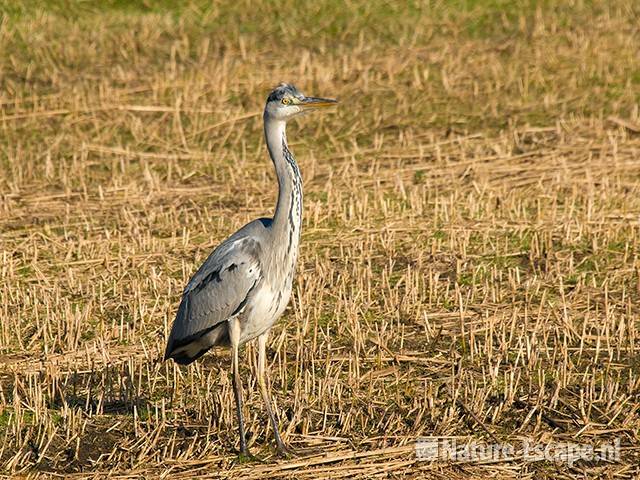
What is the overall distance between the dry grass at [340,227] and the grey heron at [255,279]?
0.48m

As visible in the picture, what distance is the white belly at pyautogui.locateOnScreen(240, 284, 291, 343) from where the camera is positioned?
22.2 feet

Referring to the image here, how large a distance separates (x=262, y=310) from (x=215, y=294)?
309mm

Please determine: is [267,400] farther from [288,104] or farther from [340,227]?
[340,227]

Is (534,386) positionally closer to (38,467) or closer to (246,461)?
(246,461)

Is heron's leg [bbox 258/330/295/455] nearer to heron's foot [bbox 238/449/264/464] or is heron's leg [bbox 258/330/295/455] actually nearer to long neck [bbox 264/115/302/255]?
heron's foot [bbox 238/449/264/464]

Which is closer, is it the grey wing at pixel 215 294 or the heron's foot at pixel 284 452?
the heron's foot at pixel 284 452

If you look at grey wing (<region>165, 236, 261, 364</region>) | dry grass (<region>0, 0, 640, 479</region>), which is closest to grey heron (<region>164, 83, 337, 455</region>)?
grey wing (<region>165, 236, 261, 364</region>)

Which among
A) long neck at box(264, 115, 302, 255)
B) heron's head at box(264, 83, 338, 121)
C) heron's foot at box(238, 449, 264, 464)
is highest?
heron's head at box(264, 83, 338, 121)

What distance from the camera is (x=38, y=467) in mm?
6633

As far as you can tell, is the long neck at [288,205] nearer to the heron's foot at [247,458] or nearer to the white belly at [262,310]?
the white belly at [262,310]

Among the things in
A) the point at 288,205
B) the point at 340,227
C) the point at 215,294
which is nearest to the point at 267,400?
the point at 215,294

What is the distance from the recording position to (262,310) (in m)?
6.75

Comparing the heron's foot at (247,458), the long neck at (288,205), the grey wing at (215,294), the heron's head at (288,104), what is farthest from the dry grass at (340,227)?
the heron's head at (288,104)

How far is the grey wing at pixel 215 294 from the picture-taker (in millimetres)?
6773
